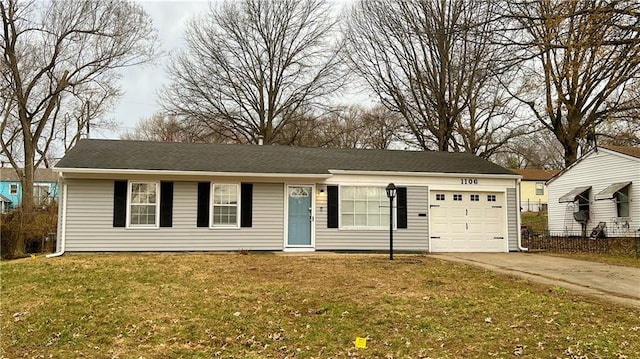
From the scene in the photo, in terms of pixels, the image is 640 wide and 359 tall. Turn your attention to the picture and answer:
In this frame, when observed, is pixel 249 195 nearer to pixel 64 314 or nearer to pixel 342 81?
pixel 64 314

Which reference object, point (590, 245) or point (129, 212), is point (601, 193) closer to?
point (590, 245)

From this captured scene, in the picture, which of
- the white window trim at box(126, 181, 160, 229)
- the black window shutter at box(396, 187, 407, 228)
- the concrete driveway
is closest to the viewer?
the concrete driveway

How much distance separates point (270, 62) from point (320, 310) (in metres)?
21.5

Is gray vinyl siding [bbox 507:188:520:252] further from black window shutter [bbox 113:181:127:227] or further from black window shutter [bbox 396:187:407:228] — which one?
black window shutter [bbox 113:181:127:227]

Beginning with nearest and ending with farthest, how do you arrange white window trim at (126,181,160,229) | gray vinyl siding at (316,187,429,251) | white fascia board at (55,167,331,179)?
1. white fascia board at (55,167,331,179)
2. white window trim at (126,181,160,229)
3. gray vinyl siding at (316,187,429,251)

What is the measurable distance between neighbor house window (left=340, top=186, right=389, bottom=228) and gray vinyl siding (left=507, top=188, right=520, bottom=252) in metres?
4.07

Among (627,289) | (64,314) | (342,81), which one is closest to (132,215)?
(64,314)

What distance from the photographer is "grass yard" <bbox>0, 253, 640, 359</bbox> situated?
570 centimetres

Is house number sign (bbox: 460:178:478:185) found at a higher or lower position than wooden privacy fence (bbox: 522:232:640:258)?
higher

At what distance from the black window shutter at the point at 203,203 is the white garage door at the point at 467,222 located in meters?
6.71

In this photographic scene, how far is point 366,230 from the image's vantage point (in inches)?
555

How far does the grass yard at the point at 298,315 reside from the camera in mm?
5699

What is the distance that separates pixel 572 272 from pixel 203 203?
933 centimetres

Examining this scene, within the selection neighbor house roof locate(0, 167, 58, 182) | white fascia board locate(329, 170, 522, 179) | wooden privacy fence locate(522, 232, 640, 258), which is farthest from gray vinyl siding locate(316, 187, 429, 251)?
neighbor house roof locate(0, 167, 58, 182)
